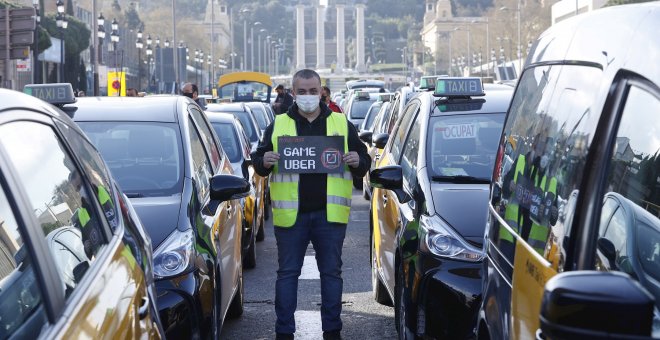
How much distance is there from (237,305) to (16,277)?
5.82m

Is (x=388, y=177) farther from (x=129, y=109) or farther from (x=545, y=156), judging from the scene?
(x=545, y=156)

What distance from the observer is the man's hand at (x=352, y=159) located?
23.6 feet

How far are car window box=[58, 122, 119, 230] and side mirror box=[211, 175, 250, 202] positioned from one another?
2.69 metres

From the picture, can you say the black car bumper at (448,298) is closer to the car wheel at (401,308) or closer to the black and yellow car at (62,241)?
the car wheel at (401,308)

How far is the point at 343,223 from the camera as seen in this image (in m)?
7.25

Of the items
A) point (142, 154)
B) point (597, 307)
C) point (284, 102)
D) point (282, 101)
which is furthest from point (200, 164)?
point (282, 101)

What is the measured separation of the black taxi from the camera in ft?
22.3

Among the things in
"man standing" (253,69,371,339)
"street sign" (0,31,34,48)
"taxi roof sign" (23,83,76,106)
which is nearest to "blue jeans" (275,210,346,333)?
"man standing" (253,69,371,339)

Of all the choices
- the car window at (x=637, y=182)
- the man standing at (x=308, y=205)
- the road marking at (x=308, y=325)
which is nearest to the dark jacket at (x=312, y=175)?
the man standing at (x=308, y=205)

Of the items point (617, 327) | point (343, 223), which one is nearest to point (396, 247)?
point (343, 223)

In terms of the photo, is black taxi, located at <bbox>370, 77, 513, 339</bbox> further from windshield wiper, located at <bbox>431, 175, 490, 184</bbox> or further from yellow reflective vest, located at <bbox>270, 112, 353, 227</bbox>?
yellow reflective vest, located at <bbox>270, 112, 353, 227</bbox>

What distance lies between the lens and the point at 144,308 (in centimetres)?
380

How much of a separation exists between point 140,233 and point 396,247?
3469mm

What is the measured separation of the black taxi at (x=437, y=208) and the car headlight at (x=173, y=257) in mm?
1304
